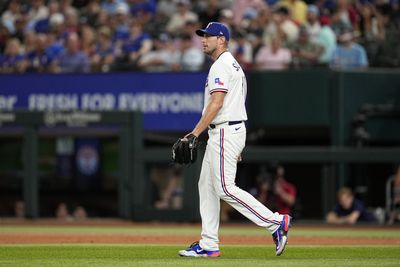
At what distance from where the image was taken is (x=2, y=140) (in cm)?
2103

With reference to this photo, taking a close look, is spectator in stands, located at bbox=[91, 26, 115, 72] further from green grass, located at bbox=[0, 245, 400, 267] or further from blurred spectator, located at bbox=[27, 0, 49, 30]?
green grass, located at bbox=[0, 245, 400, 267]

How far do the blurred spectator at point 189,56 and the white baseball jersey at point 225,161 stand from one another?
9287mm

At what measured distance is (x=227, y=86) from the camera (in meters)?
9.43

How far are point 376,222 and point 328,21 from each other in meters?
3.83

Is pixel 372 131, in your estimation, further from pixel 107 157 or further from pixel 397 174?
pixel 107 157

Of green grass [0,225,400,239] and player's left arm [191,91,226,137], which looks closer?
player's left arm [191,91,226,137]

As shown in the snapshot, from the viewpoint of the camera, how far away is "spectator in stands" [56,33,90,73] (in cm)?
1969

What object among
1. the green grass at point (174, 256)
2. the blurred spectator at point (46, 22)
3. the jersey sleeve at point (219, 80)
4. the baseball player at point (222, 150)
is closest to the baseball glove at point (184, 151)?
the baseball player at point (222, 150)

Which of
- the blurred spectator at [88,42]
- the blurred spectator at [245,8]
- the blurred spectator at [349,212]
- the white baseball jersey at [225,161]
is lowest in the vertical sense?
the blurred spectator at [349,212]

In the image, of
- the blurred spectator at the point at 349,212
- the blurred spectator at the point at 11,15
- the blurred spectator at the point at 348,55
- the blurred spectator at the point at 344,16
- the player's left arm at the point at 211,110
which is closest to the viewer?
the player's left arm at the point at 211,110

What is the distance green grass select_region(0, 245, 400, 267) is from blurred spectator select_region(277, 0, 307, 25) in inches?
353

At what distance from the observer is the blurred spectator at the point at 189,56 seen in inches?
744

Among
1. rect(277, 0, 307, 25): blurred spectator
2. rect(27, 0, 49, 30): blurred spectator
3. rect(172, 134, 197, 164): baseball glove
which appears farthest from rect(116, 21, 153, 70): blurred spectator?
rect(172, 134, 197, 164): baseball glove

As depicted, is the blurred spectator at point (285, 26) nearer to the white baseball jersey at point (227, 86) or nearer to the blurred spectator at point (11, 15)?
the blurred spectator at point (11, 15)
